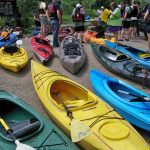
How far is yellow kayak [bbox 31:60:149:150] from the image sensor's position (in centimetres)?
410

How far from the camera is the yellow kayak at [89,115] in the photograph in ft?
13.4

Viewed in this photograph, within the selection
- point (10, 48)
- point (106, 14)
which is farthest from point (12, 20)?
point (10, 48)

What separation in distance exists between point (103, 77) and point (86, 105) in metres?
1.52

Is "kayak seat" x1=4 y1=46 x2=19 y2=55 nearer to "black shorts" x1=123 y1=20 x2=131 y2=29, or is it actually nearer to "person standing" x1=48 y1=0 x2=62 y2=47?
"person standing" x1=48 y1=0 x2=62 y2=47

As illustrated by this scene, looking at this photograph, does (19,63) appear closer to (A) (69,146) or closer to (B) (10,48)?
(B) (10,48)

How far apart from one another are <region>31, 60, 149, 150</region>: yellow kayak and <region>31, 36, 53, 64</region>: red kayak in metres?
1.93

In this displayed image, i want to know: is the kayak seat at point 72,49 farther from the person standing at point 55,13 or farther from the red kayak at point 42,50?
the person standing at point 55,13

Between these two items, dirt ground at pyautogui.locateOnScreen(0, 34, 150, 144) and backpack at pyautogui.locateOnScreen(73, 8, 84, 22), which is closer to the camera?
dirt ground at pyautogui.locateOnScreen(0, 34, 150, 144)

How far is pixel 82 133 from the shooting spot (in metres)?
3.84

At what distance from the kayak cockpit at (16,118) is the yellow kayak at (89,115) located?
1.33ft

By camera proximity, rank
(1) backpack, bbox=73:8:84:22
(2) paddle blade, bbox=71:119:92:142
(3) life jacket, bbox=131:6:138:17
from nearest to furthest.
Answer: (2) paddle blade, bbox=71:119:92:142, (1) backpack, bbox=73:8:84:22, (3) life jacket, bbox=131:6:138:17

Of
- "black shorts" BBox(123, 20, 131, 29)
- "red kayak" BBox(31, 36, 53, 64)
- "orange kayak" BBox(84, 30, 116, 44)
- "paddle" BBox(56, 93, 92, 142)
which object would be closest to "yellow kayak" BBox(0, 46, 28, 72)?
"red kayak" BBox(31, 36, 53, 64)

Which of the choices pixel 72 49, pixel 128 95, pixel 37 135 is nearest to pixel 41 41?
pixel 72 49

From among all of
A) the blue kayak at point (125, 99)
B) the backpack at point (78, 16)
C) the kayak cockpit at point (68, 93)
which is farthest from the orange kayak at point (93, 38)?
the kayak cockpit at point (68, 93)
